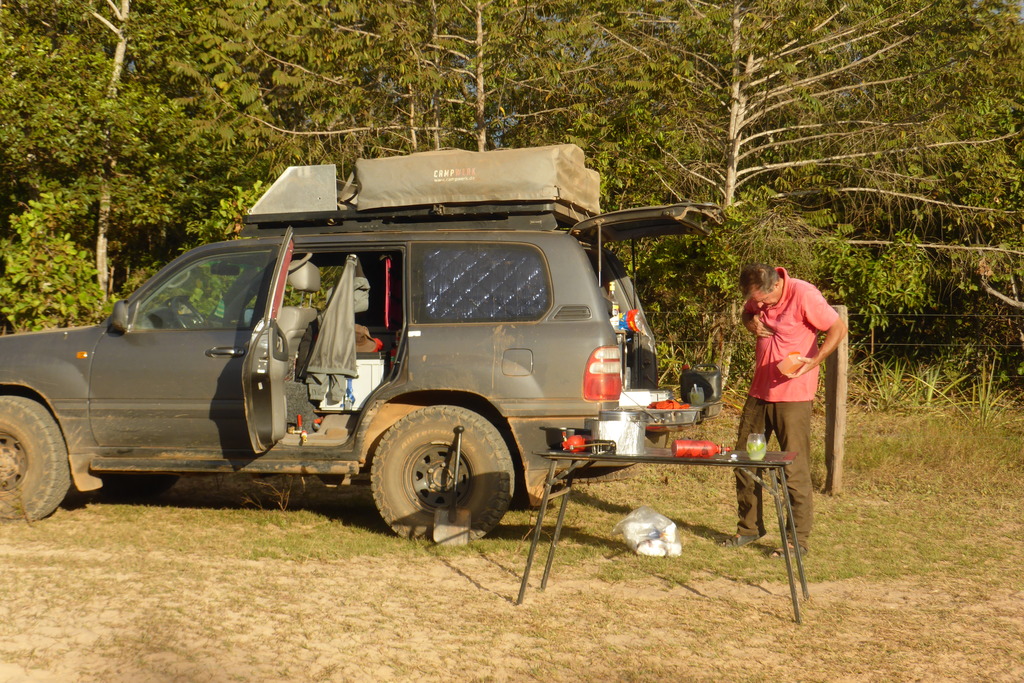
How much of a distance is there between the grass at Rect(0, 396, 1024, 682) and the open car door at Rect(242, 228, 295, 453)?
27.3 inches

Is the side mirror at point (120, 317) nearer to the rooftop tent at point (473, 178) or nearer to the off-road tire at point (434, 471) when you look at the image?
the rooftop tent at point (473, 178)

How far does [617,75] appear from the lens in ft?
39.2

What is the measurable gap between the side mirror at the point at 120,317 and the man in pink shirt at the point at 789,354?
3.76 meters

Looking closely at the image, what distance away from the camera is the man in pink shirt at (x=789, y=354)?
6.05 m

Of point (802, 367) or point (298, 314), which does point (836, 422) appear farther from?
point (298, 314)

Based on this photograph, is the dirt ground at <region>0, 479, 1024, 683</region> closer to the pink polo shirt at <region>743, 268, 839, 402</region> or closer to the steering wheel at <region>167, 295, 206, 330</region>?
the pink polo shirt at <region>743, 268, 839, 402</region>

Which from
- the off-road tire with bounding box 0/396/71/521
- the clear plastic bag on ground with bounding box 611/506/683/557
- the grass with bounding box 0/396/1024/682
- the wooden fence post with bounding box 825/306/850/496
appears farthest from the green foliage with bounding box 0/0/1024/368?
the clear plastic bag on ground with bounding box 611/506/683/557

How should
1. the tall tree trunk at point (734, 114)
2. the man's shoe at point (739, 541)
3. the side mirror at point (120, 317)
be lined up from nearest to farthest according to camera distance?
the man's shoe at point (739, 541), the side mirror at point (120, 317), the tall tree trunk at point (734, 114)

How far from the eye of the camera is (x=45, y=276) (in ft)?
35.6

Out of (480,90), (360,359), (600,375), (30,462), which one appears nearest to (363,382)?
(360,359)

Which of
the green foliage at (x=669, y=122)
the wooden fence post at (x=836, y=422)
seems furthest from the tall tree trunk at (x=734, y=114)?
the wooden fence post at (x=836, y=422)

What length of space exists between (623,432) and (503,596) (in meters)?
0.99

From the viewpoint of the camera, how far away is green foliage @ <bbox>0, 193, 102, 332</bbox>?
35.3 ft

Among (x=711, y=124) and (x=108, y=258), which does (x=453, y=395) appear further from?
(x=108, y=258)
